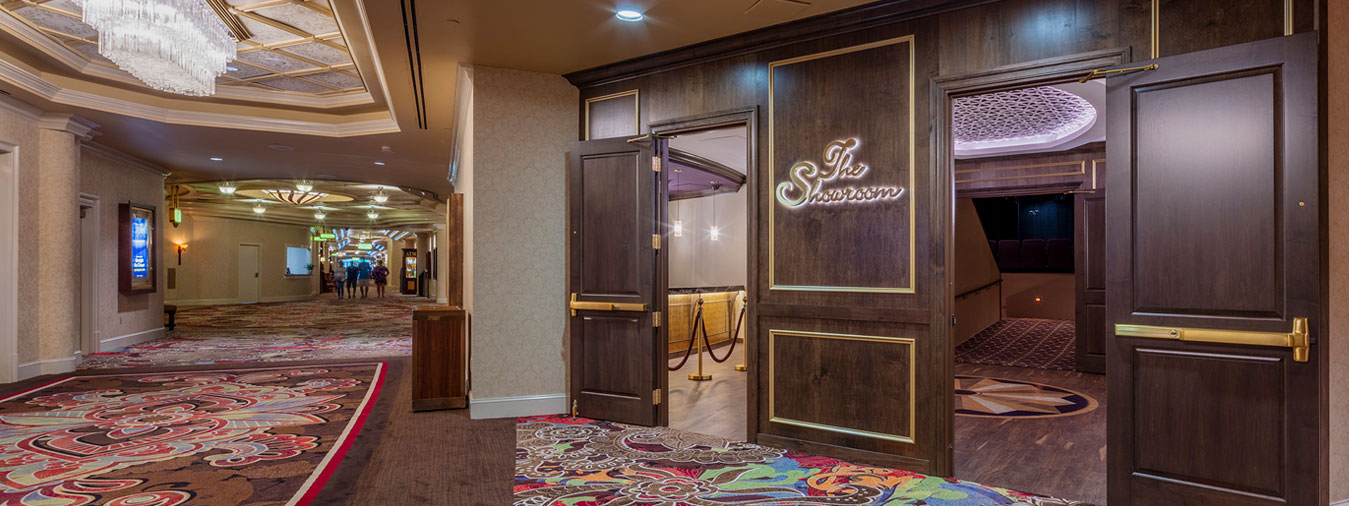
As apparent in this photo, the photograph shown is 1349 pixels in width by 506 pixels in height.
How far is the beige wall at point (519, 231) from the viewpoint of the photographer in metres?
5.14

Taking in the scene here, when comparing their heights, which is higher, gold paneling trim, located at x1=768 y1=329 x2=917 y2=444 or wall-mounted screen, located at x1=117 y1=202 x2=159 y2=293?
wall-mounted screen, located at x1=117 y1=202 x2=159 y2=293

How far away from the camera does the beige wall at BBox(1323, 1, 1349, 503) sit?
2.93 metres

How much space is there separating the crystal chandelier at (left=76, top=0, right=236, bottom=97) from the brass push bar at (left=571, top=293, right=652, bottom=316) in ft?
9.99

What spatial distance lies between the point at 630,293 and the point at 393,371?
393cm

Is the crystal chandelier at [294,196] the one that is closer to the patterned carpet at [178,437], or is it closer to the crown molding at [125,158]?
the crown molding at [125,158]

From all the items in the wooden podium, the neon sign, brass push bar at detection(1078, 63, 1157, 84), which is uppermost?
brass push bar at detection(1078, 63, 1157, 84)

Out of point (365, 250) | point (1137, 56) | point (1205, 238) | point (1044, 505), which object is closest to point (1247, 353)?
point (1205, 238)

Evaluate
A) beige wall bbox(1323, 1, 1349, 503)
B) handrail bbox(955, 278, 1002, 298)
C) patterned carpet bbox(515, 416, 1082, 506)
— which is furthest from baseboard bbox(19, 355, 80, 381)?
handrail bbox(955, 278, 1002, 298)

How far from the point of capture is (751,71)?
14.6 feet

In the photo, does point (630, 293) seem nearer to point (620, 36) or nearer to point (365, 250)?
point (620, 36)

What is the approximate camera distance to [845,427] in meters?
4.05

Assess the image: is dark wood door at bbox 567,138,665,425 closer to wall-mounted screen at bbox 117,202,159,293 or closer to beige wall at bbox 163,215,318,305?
wall-mounted screen at bbox 117,202,159,293

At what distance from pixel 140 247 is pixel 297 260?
1442 centimetres

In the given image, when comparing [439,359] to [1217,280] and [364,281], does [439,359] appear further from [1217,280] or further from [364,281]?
[364,281]
